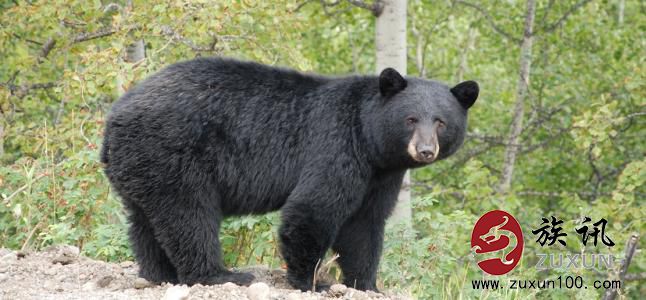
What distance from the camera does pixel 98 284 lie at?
5426 mm

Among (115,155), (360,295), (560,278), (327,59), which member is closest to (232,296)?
(360,295)

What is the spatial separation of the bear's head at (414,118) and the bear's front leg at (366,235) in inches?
8.9

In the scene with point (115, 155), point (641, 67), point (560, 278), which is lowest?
point (560, 278)

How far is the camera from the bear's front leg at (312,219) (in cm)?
524

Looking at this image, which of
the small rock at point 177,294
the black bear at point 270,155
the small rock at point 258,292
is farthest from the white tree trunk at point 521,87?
the small rock at point 177,294

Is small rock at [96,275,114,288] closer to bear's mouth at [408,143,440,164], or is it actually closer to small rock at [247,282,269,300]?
small rock at [247,282,269,300]

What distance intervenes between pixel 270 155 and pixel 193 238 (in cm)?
67

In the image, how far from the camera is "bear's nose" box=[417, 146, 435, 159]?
17.2 ft

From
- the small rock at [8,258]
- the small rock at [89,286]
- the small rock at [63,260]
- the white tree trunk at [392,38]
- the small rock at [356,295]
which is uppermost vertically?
the white tree trunk at [392,38]

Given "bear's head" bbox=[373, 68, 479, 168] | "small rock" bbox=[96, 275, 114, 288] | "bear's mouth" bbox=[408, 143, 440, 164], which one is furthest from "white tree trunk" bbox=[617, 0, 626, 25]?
"small rock" bbox=[96, 275, 114, 288]

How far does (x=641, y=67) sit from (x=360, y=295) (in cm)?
627

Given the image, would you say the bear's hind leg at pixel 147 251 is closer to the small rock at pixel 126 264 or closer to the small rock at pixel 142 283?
the small rock at pixel 142 283

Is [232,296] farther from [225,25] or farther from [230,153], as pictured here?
[225,25]

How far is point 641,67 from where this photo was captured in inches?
401
